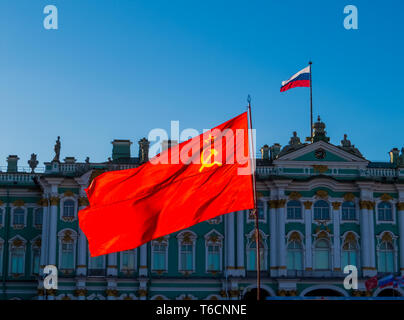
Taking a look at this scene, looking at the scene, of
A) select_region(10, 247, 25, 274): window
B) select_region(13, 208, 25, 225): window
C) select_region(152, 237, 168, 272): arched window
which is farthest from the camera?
select_region(13, 208, 25, 225): window

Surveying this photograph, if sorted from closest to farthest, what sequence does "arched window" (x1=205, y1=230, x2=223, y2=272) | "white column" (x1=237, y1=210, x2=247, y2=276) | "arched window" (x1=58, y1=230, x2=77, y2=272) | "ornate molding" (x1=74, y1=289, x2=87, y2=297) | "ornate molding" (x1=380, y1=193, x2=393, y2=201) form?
1. "ornate molding" (x1=74, y1=289, x2=87, y2=297)
2. "white column" (x1=237, y1=210, x2=247, y2=276)
3. "arched window" (x1=58, y1=230, x2=77, y2=272)
4. "arched window" (x1=205, y1=230, x2=223, y2=272)
5. "ornate molding" (x1=380, y1=193, x2=393, y2=201)

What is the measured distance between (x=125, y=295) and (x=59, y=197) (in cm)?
933

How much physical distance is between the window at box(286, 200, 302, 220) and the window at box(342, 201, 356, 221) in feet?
11.6

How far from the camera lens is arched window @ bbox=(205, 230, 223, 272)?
60562 millimetres

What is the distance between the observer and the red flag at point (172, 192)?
656 inches

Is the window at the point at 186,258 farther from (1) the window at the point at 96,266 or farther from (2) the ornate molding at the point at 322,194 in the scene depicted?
(2) the ornate molding at the point at 322,194

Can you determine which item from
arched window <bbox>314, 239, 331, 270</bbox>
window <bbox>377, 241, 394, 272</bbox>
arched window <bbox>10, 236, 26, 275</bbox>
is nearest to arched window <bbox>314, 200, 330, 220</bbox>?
arched window <bbox>314, 239, 331, 270</bbox>

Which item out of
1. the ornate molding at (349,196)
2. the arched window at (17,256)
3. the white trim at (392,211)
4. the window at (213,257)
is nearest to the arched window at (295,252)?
the ornate molding at (349,196)

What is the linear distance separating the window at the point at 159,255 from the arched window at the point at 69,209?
6885 mm

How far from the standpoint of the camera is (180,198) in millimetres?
17578

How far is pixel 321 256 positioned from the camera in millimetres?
60500

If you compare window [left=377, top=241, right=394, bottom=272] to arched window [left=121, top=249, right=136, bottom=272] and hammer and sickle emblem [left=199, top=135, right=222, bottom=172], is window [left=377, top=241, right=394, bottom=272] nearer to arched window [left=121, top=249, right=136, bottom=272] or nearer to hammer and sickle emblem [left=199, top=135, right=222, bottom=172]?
arched window [left=121, top=249, right=136, bottom=272]
